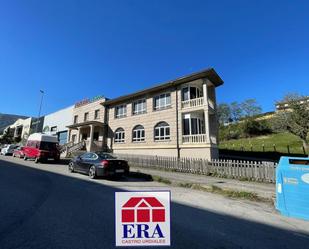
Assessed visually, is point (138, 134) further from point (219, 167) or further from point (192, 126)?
point (219, 167)

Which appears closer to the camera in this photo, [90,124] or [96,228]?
[96,228]

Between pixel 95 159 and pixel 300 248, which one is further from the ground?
pixel 95 159

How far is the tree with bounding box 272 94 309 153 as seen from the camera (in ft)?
71.2

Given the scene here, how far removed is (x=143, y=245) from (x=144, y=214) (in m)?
0.58

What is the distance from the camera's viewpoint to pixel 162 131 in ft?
70.9

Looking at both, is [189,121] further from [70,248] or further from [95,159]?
[70,248]

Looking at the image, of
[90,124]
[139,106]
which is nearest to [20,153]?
[90,124]

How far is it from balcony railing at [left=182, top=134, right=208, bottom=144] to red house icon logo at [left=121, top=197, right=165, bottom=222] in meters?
15.1

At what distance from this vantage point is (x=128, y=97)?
25.3 metres

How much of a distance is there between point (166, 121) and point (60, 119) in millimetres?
25259

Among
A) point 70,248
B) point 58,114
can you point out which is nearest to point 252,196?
point 70,248

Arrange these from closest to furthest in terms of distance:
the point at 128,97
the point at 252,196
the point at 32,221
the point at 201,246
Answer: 1. the point at 201,246
2. the point at 32,221
3. the point at 252,196
4. the point at 128,97

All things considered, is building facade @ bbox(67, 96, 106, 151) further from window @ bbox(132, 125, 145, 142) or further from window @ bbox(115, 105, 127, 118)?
window @ bbox(132, 125, 145, 142)

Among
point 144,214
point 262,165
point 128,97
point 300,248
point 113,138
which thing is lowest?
point 300,248
